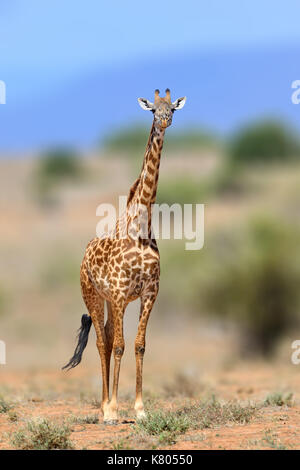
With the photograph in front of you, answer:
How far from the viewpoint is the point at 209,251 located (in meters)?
29.5

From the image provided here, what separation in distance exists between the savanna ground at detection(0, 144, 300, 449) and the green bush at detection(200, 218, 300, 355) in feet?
1.84

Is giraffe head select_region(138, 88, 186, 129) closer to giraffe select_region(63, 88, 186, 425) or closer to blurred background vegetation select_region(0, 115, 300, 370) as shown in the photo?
giraffe select_region(63, 88, 186, 425)

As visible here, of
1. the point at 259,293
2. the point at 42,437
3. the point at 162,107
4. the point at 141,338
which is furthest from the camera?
the point at 259,293

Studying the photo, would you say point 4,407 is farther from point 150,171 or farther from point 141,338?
point 150,171

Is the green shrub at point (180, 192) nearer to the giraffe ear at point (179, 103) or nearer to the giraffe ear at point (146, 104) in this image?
A: the giraffe ear at point (179, 103)

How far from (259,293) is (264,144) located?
149ft

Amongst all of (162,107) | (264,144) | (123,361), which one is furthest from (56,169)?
(162,107)

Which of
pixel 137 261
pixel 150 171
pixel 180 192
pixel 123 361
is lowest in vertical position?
pixel 123 361

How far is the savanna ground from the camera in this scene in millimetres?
8922

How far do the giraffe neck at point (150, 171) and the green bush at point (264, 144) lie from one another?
5691 centimetres

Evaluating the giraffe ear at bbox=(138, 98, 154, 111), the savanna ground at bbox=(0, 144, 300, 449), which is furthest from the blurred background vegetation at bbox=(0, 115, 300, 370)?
the giraffe ear at bbox=(138, 98, 154, 111)

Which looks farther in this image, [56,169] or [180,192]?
[56,169]

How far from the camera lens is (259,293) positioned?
24.9 meters

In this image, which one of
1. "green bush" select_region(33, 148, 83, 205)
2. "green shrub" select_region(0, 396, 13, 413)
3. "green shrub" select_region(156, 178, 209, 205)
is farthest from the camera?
"green bush" select_region(33, 148, 83, 205)
